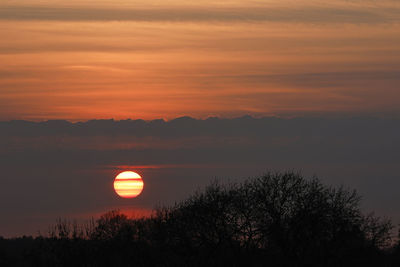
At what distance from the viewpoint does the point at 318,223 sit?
228 feet

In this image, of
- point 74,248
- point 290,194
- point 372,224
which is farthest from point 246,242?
point 74,248

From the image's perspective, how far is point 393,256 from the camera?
89.4m

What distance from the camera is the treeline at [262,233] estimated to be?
6794cm

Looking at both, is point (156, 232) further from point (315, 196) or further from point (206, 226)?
point (315, 196)

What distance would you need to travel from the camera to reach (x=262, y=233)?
70.4 meters

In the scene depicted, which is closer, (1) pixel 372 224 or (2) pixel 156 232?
(1) pixel 372 224

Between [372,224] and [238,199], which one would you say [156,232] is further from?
[372,224]

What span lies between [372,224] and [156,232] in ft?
72.8

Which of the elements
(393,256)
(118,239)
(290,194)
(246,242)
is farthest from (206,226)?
(393,256)

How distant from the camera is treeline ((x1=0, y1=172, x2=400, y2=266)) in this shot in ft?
223

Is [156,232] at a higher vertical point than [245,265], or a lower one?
higher

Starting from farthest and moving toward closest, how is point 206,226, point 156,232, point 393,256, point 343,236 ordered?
point 393,256, point 156,232, point 206,226, point 343,236

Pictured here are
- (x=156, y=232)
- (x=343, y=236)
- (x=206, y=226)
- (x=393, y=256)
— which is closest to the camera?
(x=343, y=236)

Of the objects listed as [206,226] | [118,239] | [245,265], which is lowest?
[245,265]
